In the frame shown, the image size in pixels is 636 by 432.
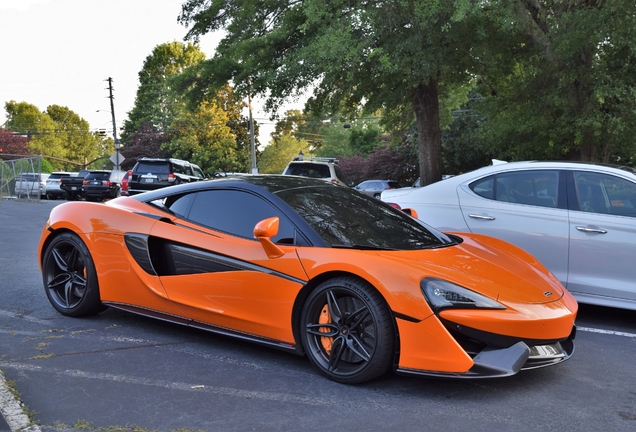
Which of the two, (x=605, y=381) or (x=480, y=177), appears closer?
(x=605, y=381)

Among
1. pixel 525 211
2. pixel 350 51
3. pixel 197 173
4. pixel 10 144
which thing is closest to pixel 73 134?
pixel 10 144

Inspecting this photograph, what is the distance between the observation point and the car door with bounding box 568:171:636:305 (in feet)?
18.6

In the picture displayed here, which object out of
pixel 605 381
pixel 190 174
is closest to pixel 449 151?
pixel 190 174

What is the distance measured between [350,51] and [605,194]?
9500 mm

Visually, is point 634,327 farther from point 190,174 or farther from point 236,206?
point 190,174

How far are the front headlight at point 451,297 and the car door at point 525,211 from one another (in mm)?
2448

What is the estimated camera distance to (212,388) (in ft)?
12.9

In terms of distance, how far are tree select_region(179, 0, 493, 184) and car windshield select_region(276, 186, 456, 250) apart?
8932 millimetres

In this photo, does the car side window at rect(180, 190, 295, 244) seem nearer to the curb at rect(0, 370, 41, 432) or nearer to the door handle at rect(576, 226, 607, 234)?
the curb at rect(0, 370, 41, 432)

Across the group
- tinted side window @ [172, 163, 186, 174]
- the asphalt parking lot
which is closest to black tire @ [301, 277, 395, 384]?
the asphalt parking lot

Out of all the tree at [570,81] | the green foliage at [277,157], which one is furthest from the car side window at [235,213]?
the green foliage at [277,157]

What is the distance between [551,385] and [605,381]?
42 cm

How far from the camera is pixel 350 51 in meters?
14.7

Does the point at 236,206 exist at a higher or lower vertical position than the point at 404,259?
higher
